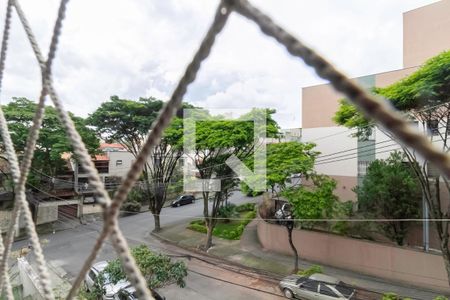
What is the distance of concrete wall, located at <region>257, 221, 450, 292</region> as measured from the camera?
22.0 ft

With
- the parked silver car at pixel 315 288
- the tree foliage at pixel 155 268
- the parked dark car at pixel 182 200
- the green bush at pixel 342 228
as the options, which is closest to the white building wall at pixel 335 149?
Result: the green bush at pixel 342 228

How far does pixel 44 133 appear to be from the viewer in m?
10.1

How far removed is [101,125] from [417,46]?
10.8 metres

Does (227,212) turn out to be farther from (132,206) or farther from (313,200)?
(313,200)

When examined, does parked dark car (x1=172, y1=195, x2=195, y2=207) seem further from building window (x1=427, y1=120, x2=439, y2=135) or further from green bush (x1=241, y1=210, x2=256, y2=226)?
building window (x1=427, y1=120, x2=439, y2=135)

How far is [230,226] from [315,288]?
19.1 ft

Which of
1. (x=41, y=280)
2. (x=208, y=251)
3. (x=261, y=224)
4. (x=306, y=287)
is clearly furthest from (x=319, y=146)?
(x=41, y=280)

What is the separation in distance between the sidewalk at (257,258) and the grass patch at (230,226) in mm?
190

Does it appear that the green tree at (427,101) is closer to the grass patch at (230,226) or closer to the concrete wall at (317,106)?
the concrete wall at (317,106)

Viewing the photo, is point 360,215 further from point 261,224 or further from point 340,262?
point 261,224

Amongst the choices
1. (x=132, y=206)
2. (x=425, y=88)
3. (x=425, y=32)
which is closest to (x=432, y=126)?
(x=425, y=88)

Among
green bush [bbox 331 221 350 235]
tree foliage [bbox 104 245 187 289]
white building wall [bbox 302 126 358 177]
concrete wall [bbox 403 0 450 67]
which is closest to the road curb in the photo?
green bush [bbox 331 221 350 235]

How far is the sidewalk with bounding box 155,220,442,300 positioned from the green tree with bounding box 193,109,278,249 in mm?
815

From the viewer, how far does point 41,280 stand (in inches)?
27.1
